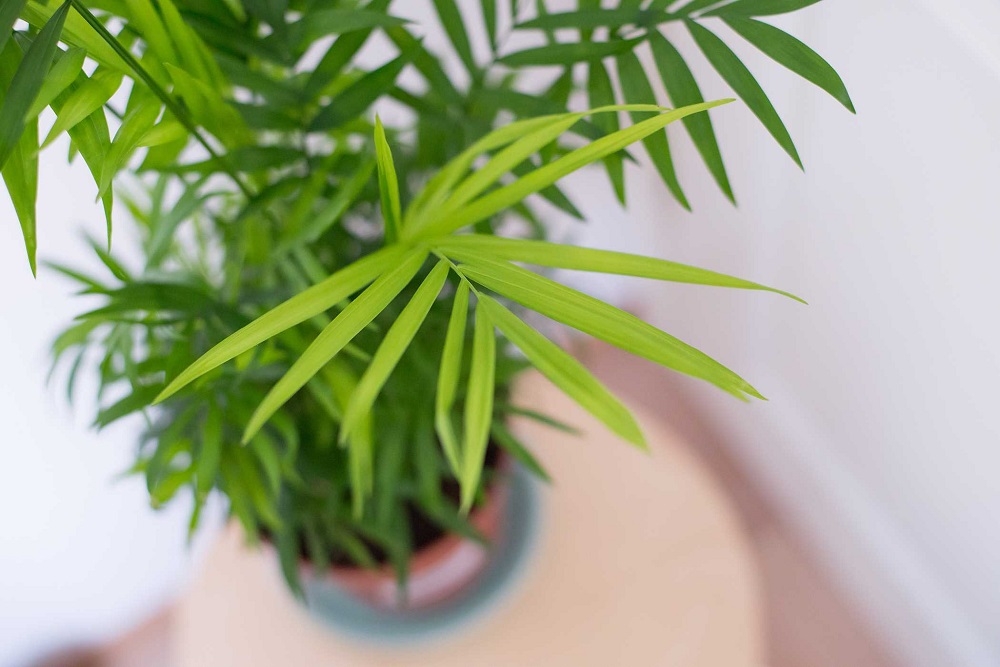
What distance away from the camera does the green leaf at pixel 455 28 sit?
0.58 metres

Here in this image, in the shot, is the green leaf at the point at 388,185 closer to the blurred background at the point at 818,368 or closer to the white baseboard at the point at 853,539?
the blurred background at the point at 818,368

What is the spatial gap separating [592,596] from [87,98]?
644 millimetres

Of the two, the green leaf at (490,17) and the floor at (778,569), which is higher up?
the green leaf at (490,17)

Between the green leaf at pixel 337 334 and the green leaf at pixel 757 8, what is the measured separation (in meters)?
0.26

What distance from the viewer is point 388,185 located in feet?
1.41

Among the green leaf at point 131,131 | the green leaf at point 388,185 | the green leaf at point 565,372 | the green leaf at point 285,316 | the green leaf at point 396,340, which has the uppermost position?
the green leaf at point 131,131

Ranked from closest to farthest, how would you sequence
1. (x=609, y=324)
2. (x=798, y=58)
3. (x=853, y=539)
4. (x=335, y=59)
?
(x=609, y=324), (x=798, y=58), (x=335, y=59), (x=853, y=539)

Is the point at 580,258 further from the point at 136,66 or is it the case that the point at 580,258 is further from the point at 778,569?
the point at 778,569

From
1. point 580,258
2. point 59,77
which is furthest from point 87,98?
point 580,258

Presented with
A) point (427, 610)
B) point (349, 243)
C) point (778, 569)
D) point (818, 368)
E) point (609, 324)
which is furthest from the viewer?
point (778, 569)

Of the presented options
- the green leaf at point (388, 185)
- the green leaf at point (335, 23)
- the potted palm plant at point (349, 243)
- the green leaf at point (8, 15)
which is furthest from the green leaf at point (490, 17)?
the green leaf at point (8, 15)

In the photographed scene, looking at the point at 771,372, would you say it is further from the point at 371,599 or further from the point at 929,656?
the point at 371,599

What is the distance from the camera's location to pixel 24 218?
0.41 m

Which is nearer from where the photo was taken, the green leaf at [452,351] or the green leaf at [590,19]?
the green leaf at [452,351]
